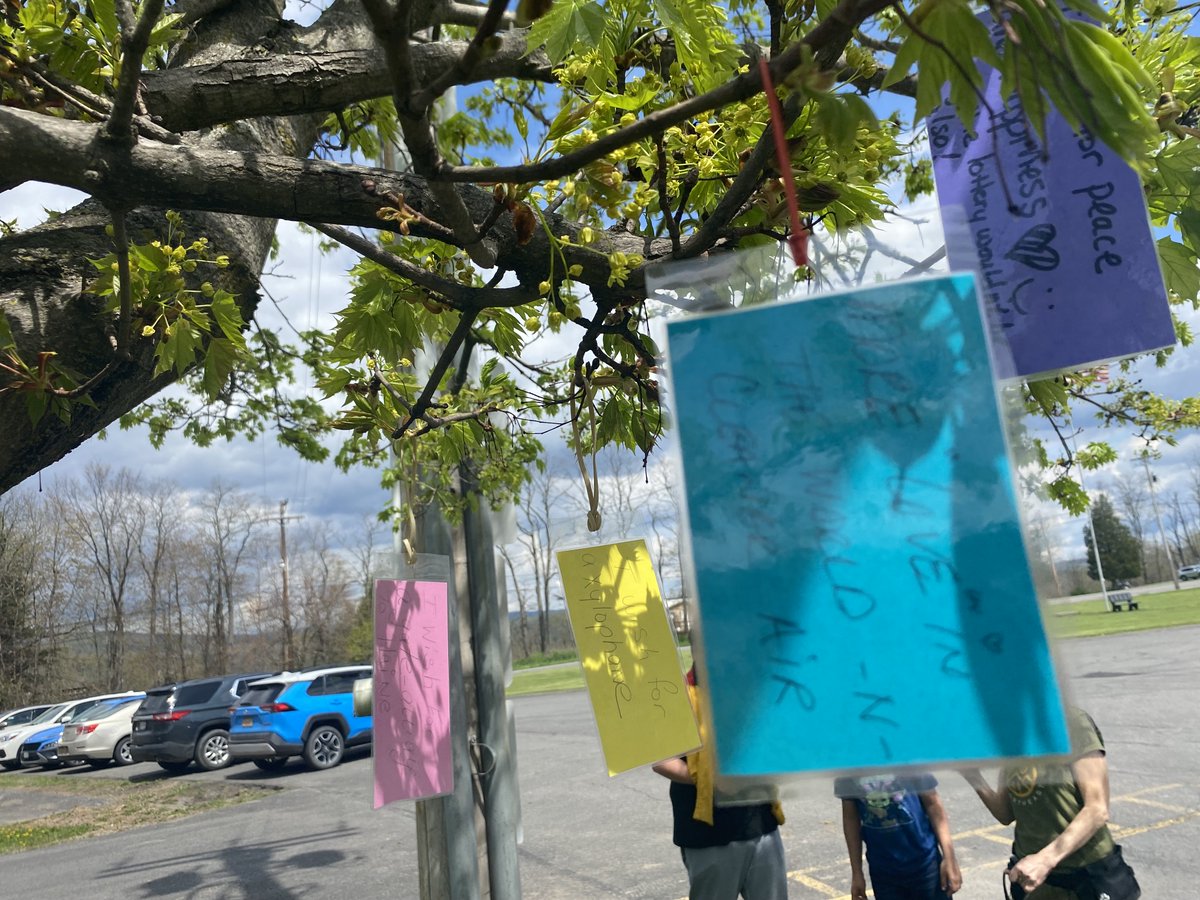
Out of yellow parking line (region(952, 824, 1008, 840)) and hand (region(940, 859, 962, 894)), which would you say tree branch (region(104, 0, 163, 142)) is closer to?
hand (region(940, 859, 962, 894))

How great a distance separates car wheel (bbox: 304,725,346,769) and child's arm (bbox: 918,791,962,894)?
12614 mm

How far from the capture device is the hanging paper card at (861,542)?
86 cm

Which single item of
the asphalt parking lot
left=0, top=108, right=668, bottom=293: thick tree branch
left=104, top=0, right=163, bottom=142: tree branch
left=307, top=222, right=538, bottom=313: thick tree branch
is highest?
left=104, top=0, right=163, bottom=142: tree branch

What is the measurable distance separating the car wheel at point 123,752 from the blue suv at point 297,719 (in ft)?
20.0

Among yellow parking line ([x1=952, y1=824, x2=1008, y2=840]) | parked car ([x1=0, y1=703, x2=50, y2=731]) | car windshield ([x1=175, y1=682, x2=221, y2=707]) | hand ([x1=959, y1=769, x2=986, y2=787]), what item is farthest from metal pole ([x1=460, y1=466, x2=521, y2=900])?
parked car ([x1=0, y1=703, x2=50, y2=731])

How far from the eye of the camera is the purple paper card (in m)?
1.15

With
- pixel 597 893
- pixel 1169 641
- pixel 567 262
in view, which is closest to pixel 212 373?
pixel 567 262

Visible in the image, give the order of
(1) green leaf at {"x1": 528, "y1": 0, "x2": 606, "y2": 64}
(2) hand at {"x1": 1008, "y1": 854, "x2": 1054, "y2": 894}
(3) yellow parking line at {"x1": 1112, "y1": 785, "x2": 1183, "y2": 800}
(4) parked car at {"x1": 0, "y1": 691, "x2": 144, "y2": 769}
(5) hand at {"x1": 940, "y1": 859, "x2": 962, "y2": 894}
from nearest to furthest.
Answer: (1) green leaf at {"x1": 528, "y1": 0, "x2": 606, "y2": 64}
(2) hand at {"x1": 1008, "y1": 854, "x2": 1054, "y2": 894}
(5) hand at {"x1": 940, "y1": 859, "x2": 962, "y2": 894}
(3) yellow parking line at {"x1": 1112, "y1": 785, "x2": 1183, "y2": 800}
(4) parked car at {"x1": 0, "y1": 691, "x2": 144, "y2": 769}

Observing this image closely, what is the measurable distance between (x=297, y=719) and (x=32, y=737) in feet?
36.0

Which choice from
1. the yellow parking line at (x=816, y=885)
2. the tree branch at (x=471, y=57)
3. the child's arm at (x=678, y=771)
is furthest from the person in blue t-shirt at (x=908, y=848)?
the tree branch at (x=471, y=57)

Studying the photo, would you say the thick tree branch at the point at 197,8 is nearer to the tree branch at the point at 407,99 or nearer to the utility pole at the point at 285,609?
the tree branch at the point at 407,99

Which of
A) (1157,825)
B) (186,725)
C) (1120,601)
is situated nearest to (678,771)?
(1157,825)

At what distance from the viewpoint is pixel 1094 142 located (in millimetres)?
1209

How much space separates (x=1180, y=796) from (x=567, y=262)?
23.2 ft
